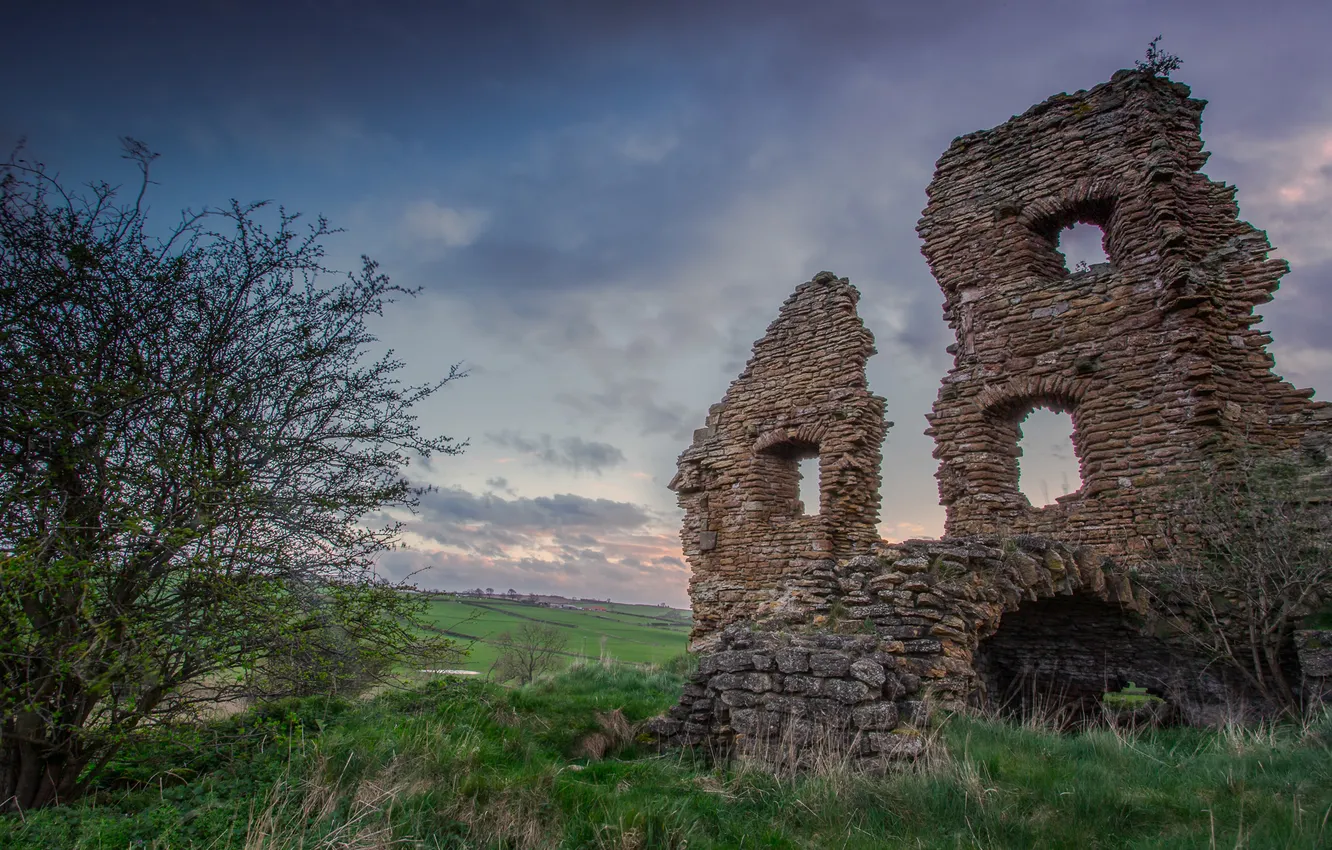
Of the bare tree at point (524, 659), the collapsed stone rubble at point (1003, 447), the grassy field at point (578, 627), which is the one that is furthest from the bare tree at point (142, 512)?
the bare tree at point (524, 659)

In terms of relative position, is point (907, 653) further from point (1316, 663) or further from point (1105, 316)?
point (1105, 316)

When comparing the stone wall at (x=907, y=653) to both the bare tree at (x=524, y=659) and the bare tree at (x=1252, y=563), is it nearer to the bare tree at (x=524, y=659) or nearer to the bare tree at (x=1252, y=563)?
the bare tree at (x=1252, y=563)

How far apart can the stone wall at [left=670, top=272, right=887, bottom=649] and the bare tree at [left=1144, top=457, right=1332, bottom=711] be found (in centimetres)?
391

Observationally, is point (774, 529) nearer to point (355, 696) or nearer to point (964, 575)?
point (964, 575)

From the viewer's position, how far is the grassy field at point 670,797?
3518 millimetres

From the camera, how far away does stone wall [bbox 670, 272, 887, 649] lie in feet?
34.7

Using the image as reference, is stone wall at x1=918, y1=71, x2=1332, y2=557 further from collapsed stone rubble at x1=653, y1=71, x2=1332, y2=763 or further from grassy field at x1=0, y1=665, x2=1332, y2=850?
grassy field at x1=0, y1=665, x2=1332, y2=850

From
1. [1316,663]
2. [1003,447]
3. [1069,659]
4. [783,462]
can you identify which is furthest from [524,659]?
[1316,663]

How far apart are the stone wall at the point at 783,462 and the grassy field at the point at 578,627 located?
291 centimetres

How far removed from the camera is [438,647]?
5340 millimetres

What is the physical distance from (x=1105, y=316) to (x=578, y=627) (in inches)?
919

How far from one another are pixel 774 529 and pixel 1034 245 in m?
5.72

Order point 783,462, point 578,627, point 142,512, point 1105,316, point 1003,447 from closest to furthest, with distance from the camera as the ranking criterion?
point 142,512
point 1105,316
point 1003,447
point 783,462
point 578,627

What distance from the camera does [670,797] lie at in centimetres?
449
